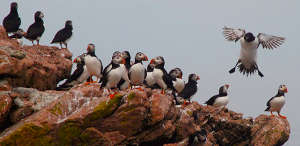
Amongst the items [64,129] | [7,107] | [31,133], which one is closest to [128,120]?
[64,129]

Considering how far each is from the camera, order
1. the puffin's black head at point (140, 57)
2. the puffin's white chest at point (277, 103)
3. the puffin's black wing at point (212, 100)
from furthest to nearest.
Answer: the puffin's black wing at point (212, 100) < the puffin's white chest at point (277, 103) < the puffin's black head at point (140, 57)

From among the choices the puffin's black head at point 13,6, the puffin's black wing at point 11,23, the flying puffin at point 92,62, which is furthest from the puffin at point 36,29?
the flying puffin at point 92,62

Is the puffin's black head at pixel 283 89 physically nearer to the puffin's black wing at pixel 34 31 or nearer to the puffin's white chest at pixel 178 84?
the puffin's white chest at pixel 178 84

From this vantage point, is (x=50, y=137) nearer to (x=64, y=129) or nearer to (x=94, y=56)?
(x=64, y=129)

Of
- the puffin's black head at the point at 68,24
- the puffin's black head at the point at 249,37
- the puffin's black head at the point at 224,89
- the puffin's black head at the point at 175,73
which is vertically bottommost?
the puffin's black head at the point at 224,89

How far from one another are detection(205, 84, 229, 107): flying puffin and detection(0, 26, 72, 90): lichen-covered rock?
6.22 metres

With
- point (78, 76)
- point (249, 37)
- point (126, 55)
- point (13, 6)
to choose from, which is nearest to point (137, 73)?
point (126, 55)

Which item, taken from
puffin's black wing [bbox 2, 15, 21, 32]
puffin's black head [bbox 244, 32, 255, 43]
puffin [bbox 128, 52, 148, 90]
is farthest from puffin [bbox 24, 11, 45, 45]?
puffin's black head [bbox 244, 32, 255, 43]

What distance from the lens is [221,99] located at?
629 inches

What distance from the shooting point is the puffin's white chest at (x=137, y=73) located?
388 inches

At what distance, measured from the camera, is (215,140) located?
13.7 meters

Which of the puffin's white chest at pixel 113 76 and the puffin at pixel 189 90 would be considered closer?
the puffin's white chest at pixel 113 76

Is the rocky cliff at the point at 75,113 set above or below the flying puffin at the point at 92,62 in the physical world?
below

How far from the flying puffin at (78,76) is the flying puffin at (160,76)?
2716 mm
